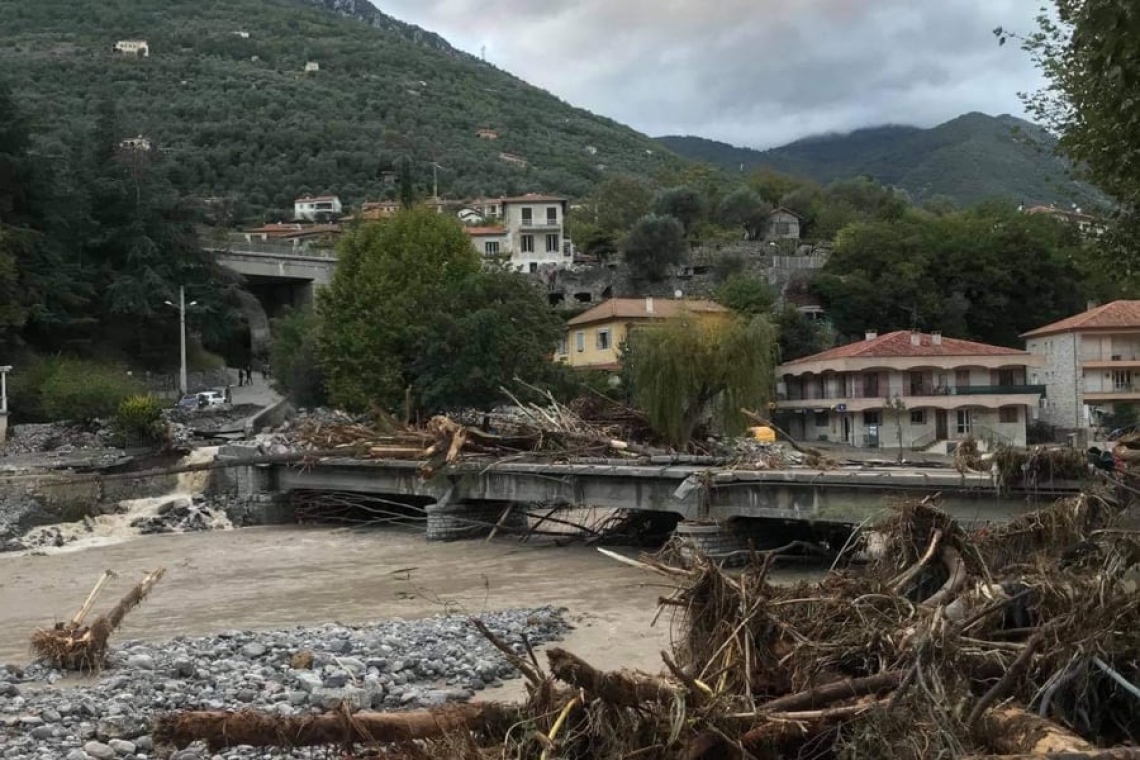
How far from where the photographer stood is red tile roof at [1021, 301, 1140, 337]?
58.6m

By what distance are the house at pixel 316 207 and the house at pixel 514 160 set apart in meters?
35.6

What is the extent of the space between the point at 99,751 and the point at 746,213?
300 ft

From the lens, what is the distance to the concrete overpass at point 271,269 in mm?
77188

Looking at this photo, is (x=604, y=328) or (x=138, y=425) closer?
(x=138, y=425)

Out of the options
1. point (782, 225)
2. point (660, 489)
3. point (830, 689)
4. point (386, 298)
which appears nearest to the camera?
point (830, 689)

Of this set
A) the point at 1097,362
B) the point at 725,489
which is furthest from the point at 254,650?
the point at 1097,362

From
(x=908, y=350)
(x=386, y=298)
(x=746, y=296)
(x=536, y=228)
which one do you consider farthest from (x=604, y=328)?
(x=536, y=228)

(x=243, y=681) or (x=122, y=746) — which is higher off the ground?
(x=122, y=746)

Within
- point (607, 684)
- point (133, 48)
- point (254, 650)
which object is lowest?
point (254, 650)

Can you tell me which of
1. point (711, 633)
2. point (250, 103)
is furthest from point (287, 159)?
point (711, 633)

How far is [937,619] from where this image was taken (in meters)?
6.59

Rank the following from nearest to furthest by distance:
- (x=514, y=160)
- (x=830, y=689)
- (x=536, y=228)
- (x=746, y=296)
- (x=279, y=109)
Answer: (x=830, y=689), (x=746, y=296), (x=536, y=228), (x=279, y=109), (x=514, y=160)

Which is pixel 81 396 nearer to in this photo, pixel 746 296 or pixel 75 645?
pixel 746 296

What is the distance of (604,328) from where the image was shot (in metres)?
65.3
